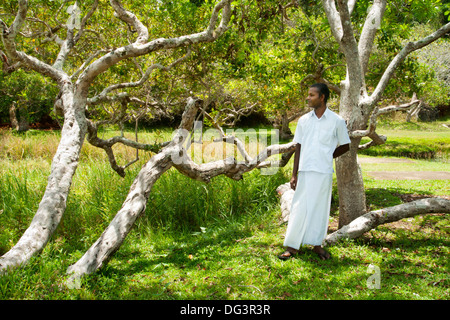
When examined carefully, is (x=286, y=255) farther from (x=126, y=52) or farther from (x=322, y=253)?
(x=126, y=52)

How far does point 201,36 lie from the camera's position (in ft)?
16.5

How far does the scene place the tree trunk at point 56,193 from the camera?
357cm

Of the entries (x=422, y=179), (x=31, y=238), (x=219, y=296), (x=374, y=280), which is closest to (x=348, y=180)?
(x=374, y=280)

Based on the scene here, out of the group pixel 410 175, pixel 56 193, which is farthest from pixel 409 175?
pixel 56 193

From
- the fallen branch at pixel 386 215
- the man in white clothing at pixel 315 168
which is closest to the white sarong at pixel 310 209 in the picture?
the man in white clothing at pixel 315 168

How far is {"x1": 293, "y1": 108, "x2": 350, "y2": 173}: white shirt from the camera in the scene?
402cm

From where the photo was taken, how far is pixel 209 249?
16.0ft

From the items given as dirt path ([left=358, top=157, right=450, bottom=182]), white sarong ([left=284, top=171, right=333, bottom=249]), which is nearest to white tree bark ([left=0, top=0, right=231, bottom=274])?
white sarong ([left=284, top=171, right=333, bottom=249])

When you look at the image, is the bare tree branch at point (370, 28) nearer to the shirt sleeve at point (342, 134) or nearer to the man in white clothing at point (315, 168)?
the man in white clothing at point (315, 168)

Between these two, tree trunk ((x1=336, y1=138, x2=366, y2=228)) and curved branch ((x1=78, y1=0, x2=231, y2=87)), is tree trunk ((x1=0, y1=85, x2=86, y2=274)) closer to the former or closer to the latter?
curved branch ((x1=78, y1=0, x2=231, y2=87))

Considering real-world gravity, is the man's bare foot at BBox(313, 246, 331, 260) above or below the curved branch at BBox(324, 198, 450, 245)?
below

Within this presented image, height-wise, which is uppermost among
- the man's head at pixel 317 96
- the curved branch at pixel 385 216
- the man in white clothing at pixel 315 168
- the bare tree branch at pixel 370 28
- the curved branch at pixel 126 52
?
the bare tree branch at pixel 370 28

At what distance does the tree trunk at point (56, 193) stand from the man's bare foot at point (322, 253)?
2976 mm
